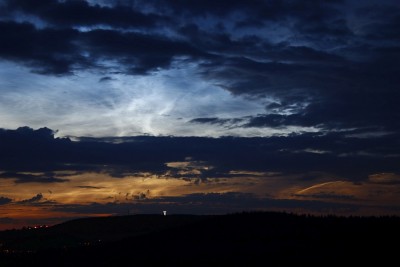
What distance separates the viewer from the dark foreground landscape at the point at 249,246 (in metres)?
61.6

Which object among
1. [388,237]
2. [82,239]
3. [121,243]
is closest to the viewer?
[388,237]

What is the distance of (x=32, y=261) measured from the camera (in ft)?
254

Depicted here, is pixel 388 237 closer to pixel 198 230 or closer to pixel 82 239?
pixel 198 230

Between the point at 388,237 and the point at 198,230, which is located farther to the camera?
the point at 198,230

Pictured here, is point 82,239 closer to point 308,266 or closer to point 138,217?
point 138,217

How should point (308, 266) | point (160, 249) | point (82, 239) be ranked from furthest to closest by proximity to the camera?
point (82, 239) → point (160, 249) → point (308, 266)

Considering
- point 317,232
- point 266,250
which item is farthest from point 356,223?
point 266,250

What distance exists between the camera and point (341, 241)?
66750 millimetres

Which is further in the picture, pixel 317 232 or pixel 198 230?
pixel 198 230

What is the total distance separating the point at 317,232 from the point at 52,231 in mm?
57096

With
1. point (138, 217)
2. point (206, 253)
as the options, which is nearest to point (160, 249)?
point (206, 253)

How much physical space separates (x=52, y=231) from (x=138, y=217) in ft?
50.5

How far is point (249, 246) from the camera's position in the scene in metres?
70.6

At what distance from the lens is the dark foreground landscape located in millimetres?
61625
